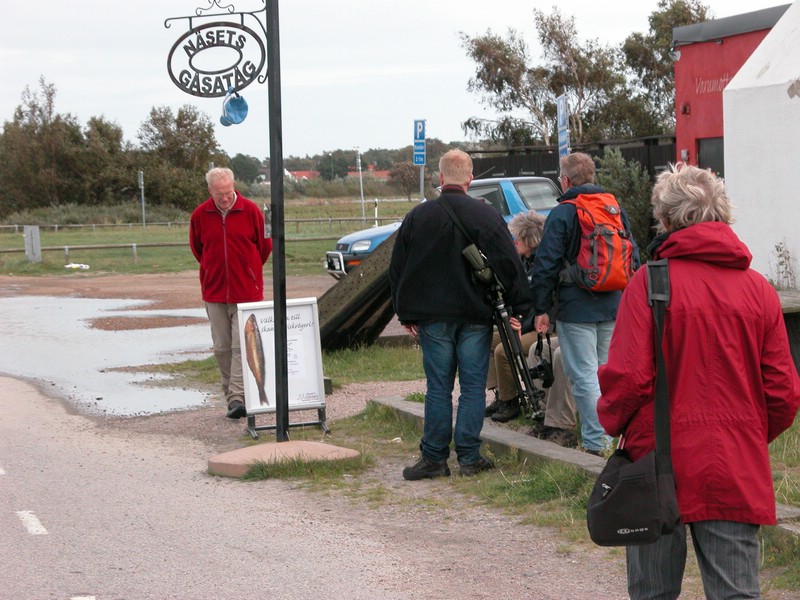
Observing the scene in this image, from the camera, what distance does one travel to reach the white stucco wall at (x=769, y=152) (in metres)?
11.1

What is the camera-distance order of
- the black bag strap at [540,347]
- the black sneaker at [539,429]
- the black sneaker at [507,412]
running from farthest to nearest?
1. the black sneaker at [507,412]
2. the black sneaker at [539,429]
3. the black bag strap at [540,347]

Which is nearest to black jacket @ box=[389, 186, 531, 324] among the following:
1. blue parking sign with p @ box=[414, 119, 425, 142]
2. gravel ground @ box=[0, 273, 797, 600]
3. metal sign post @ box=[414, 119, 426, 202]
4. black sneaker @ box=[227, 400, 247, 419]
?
gravel ground @ box=[0, 273, 797, 600]

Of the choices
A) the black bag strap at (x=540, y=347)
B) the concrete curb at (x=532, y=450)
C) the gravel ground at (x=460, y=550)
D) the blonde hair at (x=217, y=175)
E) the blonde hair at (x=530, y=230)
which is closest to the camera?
the gravel ground at (x=460, y=550)

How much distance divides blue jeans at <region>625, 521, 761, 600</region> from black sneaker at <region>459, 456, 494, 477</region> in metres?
3.46

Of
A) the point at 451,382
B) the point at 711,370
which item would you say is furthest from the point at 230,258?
the point at 711,370

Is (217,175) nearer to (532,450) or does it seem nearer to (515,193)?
(532,450)

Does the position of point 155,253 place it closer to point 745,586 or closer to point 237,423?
point 237,423

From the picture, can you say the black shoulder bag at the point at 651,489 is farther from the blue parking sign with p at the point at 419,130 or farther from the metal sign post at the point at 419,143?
the blue parking sign with p at the point at 419,130

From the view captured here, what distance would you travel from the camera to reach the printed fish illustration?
29.2 ft

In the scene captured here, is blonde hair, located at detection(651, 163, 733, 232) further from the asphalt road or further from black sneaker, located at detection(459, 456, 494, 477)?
black sneaker, located at detection(459, 456, 494, 477)

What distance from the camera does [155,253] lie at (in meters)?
37.8

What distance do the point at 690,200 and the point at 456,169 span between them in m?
3.45

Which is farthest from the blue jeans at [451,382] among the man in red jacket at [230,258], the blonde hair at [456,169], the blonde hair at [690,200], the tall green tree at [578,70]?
the tall green tree at [578,70]

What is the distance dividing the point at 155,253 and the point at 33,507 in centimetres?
3165
